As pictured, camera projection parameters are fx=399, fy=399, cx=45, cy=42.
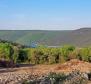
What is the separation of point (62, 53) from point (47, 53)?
1.30 m

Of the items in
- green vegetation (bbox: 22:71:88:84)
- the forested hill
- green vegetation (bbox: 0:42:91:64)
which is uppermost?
green vegetation (bbox: 22:71:88:84)

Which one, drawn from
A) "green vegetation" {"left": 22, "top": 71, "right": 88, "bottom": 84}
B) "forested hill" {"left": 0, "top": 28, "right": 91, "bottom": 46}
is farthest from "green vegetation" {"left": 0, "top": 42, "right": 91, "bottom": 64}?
"forested hill" {"left": 0, "top": 28, "right": 91, "bottom": 46}

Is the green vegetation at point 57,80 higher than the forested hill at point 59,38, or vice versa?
the green vegetation at point 57,80

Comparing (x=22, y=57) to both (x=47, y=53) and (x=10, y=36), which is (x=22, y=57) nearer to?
(x=47, y=53)

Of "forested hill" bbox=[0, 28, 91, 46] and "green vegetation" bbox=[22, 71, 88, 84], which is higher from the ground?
"green vegetation" bbox=[22, 71, 88, 84]

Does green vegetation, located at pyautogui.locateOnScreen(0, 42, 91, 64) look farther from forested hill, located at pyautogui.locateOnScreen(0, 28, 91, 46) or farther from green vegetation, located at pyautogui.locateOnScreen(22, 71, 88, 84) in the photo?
forested hill, located at pyautogui.locateOnScreen(0, 28, 91, 46)

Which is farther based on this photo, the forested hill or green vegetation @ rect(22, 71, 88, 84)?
the forested hill

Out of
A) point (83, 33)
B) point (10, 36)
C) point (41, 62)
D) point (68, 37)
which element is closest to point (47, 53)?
point (41, 62)

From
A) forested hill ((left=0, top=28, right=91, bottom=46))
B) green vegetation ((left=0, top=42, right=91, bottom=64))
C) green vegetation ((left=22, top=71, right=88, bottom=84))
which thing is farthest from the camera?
forested hill ((left=0, top=28, right=91, bottom=46))

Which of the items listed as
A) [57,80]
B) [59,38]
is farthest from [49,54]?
[59,38]

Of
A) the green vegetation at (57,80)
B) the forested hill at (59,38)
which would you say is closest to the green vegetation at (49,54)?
the green vegetation at (57,80)

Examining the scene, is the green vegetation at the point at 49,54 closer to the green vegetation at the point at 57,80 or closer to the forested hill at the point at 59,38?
the green vegetation at the point at 57,80

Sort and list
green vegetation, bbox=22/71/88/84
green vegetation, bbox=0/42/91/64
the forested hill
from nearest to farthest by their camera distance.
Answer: green vegetation, bbox=22/71/88/84 → green vegetation, bbox=0/42/91/64 → the forested hill

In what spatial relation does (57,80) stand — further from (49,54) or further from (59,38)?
(59,38)
